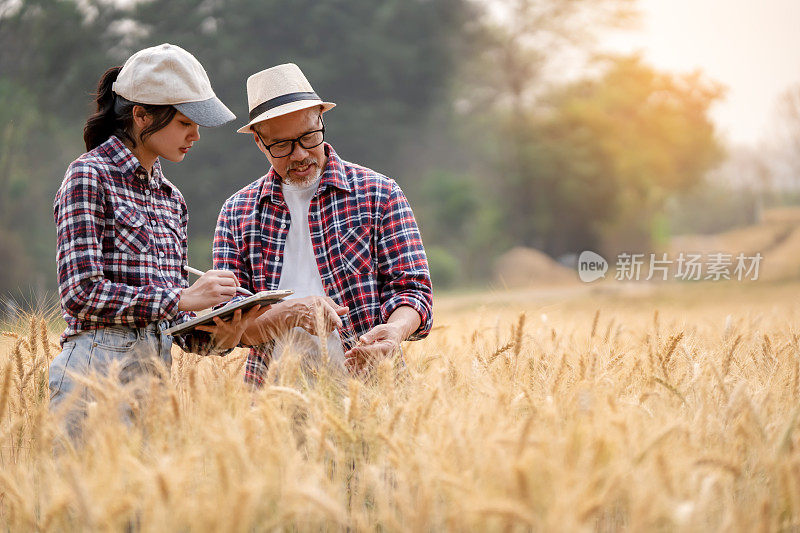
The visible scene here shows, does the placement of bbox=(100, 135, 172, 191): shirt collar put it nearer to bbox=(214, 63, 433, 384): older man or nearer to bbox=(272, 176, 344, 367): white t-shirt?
bbox=(214, 63, 433, 384): older man

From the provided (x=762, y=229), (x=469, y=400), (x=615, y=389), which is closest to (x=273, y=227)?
(x=469, y=400)

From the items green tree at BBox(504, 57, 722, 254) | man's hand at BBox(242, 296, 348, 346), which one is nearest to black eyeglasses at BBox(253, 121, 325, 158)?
man's hand at BBox(242, 296, 348, 346)

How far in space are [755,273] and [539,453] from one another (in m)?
16.9

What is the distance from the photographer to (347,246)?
2.85 m

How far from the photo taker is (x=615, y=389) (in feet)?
7.58

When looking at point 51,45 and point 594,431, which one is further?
point 51,45

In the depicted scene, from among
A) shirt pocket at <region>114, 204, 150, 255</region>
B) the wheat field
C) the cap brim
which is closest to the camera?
the wheat field

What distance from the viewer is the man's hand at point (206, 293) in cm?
238

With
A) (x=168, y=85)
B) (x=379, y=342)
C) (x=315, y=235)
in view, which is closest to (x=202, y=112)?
(x=168, y=85)

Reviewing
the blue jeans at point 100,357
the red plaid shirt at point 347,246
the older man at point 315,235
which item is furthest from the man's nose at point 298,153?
the blue jeans at point 100,357

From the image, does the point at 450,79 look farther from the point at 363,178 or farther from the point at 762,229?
the point at 363,178

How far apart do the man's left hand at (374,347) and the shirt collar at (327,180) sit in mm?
619

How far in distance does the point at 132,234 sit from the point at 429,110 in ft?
74.5

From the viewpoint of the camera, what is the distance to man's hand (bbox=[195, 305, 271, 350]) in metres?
2.55
